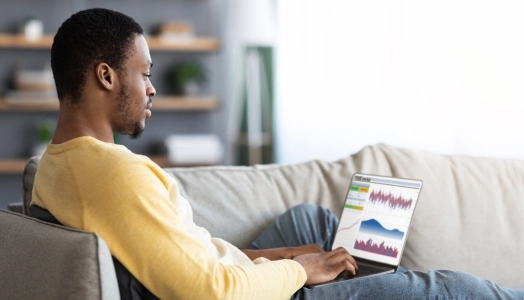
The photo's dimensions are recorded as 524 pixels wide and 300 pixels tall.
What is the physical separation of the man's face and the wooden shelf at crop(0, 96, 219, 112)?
3.28m

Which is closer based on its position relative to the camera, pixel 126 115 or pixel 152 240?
pixel 152 240

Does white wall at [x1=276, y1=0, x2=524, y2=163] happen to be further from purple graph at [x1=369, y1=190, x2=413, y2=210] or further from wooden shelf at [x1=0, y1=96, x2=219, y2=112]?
purple graph at [x1=369, y1=190, x2=413, y2=210]

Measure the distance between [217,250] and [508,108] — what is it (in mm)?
1908

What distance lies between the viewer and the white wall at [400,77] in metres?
3.34

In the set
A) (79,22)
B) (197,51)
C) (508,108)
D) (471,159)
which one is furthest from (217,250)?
(197,51)

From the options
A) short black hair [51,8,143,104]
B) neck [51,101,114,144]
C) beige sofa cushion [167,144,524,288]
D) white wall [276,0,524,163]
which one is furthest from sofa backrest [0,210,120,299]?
white wall [276,0,524,163]

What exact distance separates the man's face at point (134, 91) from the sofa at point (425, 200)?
58cm

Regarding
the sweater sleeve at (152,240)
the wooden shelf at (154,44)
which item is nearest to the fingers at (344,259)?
the sweater sleeve at (152,240)

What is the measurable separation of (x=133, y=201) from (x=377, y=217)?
2.75 ft

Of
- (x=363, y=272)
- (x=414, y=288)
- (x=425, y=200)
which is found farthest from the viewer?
(x=425, y=200)

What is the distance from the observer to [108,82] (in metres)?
1.63

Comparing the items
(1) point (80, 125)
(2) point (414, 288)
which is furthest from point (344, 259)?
(1) point (80, 125)

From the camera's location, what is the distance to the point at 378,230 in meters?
2.07

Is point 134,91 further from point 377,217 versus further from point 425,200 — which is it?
point 425,200
